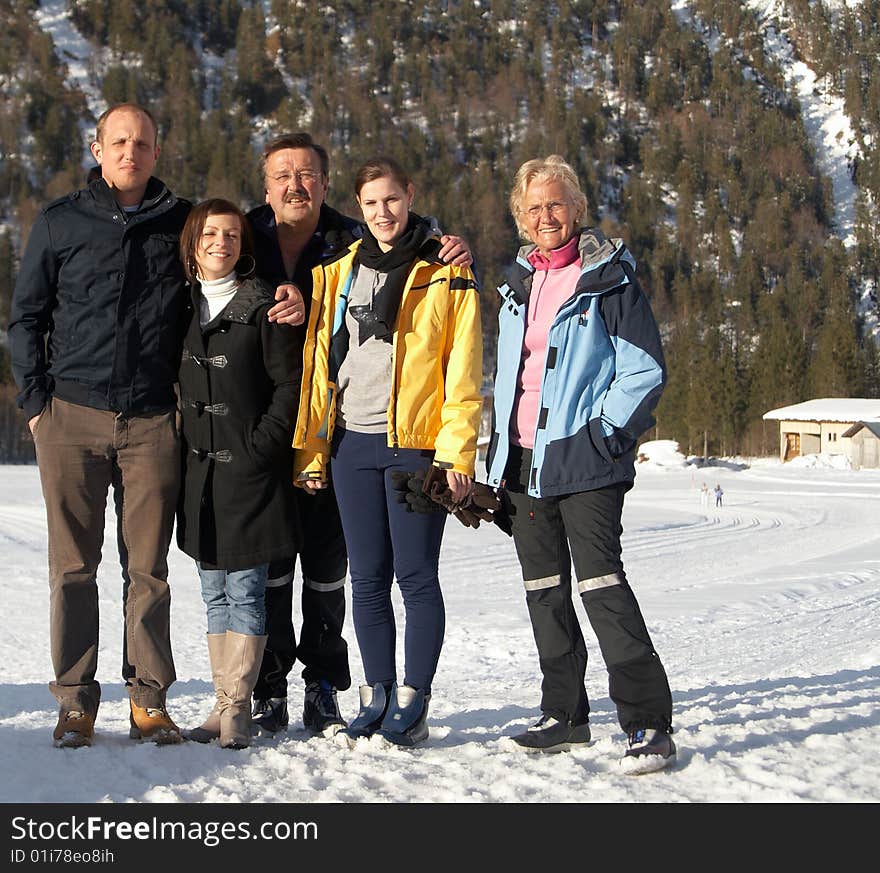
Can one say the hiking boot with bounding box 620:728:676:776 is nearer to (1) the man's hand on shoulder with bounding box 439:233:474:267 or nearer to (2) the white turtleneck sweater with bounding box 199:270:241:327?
(1) the man's hand on shoulder with bounding box 439:233:474:267

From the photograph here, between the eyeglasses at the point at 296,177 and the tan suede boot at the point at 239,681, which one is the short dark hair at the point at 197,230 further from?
the tan suede boot at the point at 239,681

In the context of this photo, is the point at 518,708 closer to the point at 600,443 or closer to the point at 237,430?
the point at 600,443

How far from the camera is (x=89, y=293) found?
3.63 m

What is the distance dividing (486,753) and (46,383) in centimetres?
208

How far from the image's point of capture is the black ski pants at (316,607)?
13.2ft

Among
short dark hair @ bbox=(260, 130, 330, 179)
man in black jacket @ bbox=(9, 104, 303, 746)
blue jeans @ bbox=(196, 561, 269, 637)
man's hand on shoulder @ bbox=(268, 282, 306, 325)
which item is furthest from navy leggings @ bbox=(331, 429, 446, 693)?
short dark hair @ bbox=(260, 130, 330, 179)

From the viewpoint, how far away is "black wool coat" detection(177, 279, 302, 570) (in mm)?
3684

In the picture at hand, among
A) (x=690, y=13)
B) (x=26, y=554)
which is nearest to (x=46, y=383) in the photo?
(x=26, y=554)

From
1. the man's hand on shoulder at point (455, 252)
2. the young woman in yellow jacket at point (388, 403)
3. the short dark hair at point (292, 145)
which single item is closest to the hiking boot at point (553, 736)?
the young woman in yellow jacket at point (388, 403)

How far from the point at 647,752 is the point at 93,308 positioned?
8.09ft

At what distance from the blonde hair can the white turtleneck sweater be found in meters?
1.09

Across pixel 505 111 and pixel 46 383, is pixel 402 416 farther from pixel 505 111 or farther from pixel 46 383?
pixel 505 111

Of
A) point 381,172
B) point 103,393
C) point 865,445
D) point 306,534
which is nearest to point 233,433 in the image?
point 103,393

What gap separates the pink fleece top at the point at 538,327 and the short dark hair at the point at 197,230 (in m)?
1.08
